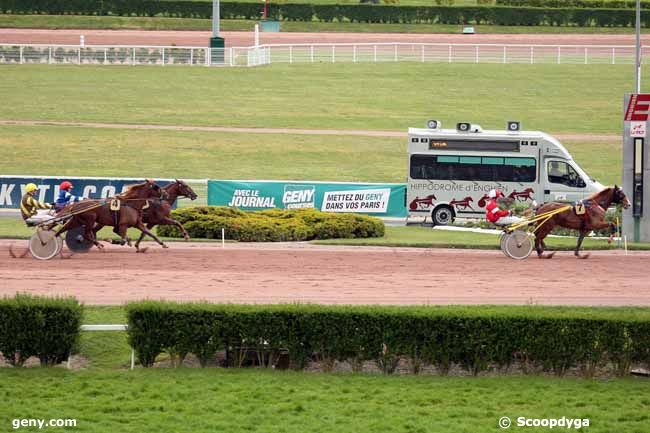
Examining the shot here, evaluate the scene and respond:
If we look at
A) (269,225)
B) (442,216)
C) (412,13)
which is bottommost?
(269,225)

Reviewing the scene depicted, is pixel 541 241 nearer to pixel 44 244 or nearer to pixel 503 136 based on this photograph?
pixel 503 136

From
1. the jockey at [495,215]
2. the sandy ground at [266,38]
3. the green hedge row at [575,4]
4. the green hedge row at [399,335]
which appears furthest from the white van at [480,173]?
the green hedge row at [575,4]

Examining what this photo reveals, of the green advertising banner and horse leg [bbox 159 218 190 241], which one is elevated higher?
the green advertising banner

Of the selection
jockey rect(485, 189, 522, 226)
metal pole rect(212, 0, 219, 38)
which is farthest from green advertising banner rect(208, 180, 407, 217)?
metal pole rect(212, 0, 219, 38)

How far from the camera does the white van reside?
2798cm

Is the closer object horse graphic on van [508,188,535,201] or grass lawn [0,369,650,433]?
grass lawn [0,369,650,433]

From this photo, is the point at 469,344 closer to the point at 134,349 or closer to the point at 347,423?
the point at 347,423

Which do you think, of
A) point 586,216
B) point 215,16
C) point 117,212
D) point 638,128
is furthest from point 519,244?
point 215,16

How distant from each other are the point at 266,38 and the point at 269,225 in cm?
3544

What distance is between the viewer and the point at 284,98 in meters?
46.3

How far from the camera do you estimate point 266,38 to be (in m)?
58.9

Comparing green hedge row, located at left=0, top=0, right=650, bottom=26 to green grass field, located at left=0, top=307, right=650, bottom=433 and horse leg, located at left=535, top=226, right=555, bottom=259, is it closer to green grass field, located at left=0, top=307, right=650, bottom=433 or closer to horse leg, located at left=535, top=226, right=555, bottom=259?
horse leg, located at left=535, top=226, right=555, bottom=259

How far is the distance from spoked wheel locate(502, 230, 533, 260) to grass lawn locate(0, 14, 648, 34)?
4119 cm

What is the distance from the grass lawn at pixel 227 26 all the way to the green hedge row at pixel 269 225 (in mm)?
36670
